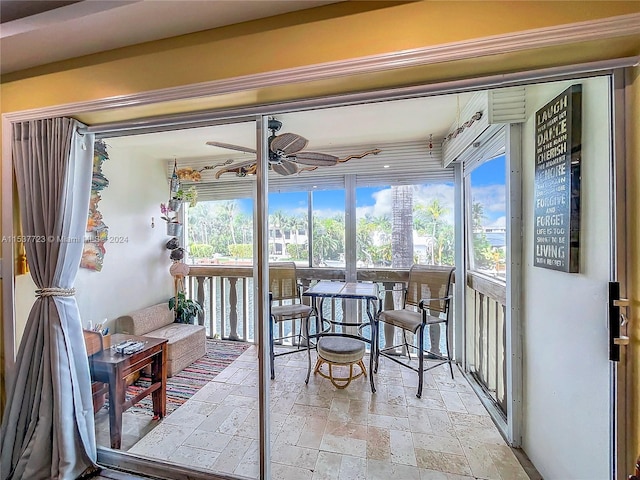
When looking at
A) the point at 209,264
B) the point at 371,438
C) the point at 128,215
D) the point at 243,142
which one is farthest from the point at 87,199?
the point at 371,438

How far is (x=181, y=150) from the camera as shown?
2.11 m

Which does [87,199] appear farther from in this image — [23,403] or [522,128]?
[522,128]

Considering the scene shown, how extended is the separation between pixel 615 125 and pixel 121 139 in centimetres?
273

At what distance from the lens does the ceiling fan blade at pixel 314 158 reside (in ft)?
7.45

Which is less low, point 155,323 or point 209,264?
point 209,264

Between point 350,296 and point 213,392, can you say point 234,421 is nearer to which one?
point 213,392

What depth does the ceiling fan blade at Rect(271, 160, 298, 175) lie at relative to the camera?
7.75ft

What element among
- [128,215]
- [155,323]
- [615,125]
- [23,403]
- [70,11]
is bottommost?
[23,403]

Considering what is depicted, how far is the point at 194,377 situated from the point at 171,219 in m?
1.40

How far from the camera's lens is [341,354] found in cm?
234

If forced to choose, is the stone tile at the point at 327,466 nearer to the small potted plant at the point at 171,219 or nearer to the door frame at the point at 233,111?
the door frame at the point at 233,111

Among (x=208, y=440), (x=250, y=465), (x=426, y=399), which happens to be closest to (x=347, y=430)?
A: (x=250, y=465)

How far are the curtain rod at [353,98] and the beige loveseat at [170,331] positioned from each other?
4.53 feet

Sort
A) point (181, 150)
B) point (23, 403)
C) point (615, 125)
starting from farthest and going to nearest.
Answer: point (181, 150), point (23, 403), point (615, 125)
